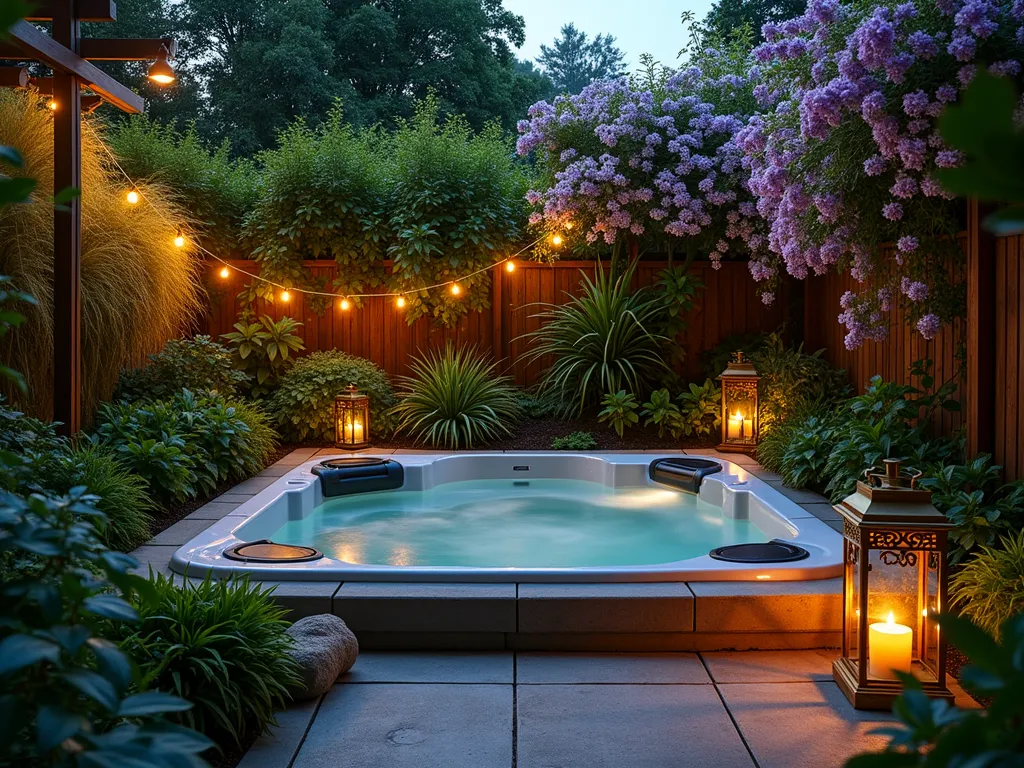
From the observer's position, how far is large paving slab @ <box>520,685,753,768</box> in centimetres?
260

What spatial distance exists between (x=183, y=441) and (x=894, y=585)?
4037 mm

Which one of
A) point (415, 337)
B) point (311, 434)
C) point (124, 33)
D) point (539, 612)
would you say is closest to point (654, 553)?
point (539, 612)

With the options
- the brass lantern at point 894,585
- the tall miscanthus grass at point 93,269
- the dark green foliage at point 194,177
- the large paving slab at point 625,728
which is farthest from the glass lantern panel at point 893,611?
the dark green foliage at point 194,177

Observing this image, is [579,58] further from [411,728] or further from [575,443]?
[411,728]

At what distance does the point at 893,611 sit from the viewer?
118 inches

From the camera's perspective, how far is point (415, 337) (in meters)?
8.77

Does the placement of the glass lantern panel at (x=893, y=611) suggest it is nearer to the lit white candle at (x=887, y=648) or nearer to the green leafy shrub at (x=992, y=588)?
the lit white candle at (x=887, y=648)

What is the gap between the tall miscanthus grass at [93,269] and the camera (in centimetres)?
550

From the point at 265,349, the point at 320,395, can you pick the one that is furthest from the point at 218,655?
the point at 265,349

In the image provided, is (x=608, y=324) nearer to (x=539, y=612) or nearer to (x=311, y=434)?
(x=311, y=434)

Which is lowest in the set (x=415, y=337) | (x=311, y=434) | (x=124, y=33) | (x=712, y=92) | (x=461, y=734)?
(x=461, y=734)

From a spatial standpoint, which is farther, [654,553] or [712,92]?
[712,92]

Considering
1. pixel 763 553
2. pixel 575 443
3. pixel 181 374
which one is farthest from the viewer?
pixel 575 443

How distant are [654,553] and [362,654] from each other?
218 centimetres
